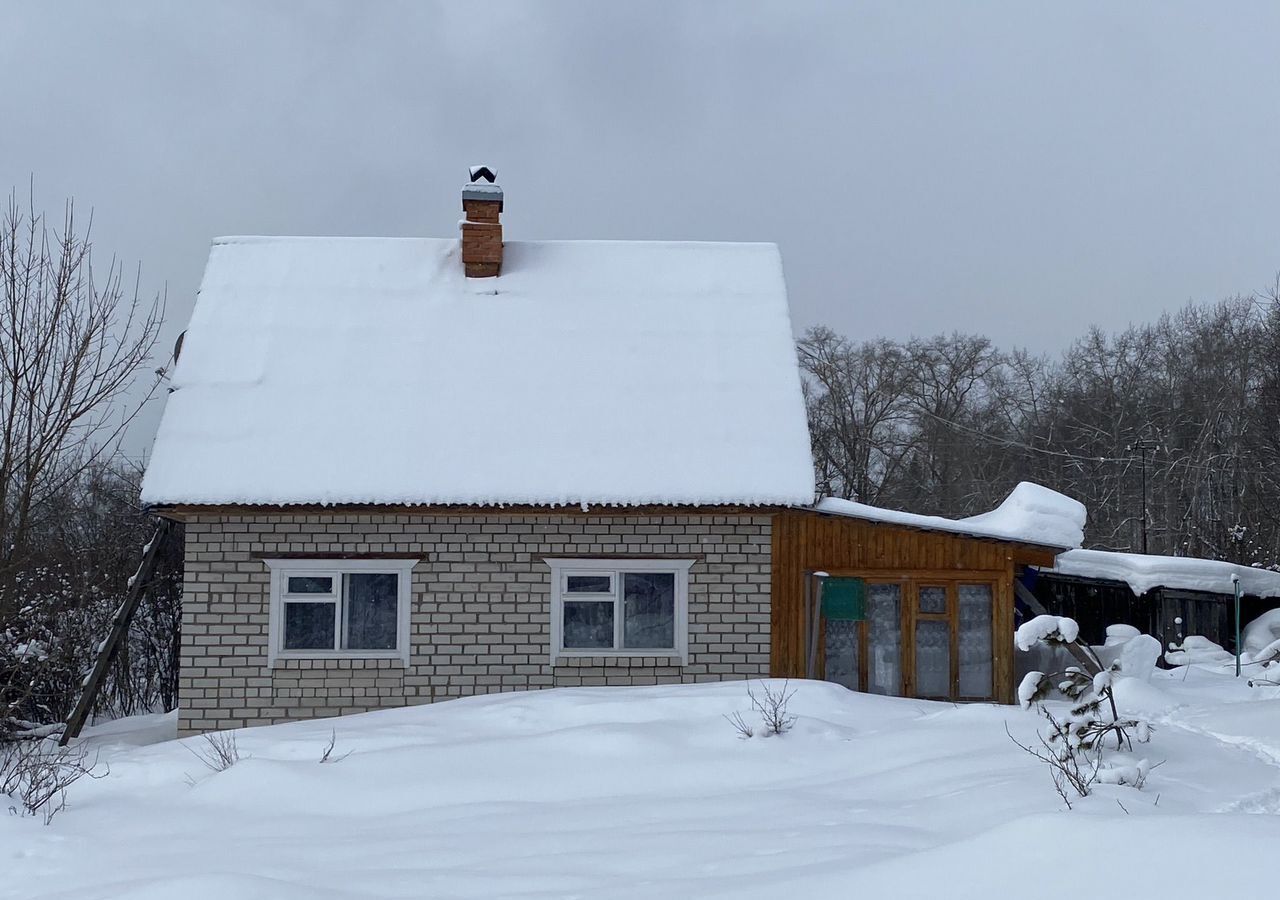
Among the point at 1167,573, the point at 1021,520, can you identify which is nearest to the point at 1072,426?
the point at 1167,573

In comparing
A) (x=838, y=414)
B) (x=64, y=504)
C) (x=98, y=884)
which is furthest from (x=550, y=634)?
(x=838, y=414)

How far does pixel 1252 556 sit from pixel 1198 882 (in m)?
23.2

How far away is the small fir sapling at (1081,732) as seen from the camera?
20.4 feet

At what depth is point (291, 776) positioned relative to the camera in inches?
299

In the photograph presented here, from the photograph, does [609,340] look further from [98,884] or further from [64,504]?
[98,884]

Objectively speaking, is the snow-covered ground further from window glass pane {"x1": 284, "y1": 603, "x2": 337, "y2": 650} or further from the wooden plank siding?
the wooden plank siding

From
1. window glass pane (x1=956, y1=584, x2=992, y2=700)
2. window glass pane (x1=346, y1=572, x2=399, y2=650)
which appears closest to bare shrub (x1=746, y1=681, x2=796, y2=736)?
window glass pane (x1=956, y1=584, x2=992, y2=700)

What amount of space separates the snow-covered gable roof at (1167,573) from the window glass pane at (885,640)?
683 centimetres

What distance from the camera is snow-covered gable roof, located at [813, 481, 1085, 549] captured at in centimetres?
1220

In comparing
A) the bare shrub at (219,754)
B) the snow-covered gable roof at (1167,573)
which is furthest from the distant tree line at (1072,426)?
the bare shrub at (219,754)

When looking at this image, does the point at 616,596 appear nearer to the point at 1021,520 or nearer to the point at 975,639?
the point at 975,639

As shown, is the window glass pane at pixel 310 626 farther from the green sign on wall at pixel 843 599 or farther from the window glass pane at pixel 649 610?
the green sign on wall at pixel 843 599

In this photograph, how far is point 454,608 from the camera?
11.9 metres

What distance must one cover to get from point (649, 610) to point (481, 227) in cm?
612
